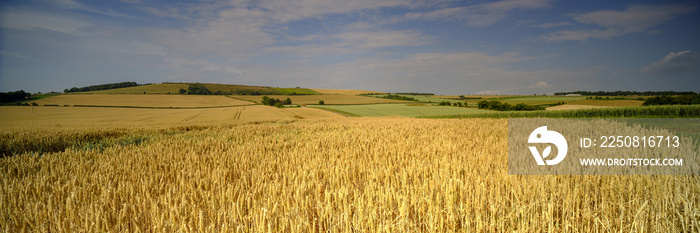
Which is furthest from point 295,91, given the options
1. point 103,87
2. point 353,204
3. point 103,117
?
point 353,204

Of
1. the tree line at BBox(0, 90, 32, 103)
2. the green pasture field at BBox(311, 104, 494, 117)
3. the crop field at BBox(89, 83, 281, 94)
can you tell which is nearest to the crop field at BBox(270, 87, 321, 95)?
the crop field at BBox(89, 83, 281, 94)

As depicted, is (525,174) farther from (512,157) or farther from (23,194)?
(23,194)

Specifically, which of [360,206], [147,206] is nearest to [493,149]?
[360,206]

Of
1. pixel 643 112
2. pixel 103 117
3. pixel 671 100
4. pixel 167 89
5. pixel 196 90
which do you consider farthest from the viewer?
pixel 167 89

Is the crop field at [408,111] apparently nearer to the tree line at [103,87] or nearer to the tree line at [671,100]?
the tree line at [671,100]

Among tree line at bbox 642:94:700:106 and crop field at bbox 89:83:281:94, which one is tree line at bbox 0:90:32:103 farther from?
tree line at bbox 642:94:700:106

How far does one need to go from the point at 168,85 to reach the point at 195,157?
124310 mm

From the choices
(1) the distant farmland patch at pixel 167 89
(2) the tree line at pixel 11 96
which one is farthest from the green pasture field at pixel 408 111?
(1) the distant farmland patch at pixel 167 89
